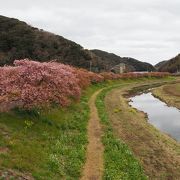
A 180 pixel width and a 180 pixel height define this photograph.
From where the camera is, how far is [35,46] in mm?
155625

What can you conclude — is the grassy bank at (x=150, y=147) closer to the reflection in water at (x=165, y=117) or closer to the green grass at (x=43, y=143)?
the reflection in water at (x=165, y=117)

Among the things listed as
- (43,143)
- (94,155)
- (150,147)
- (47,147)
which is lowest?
(150,147)

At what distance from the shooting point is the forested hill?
489ft

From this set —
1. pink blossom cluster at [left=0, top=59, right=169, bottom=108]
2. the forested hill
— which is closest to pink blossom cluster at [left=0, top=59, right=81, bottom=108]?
pink blossom cluster at [left=0, top=59, right=169, bottom=108]

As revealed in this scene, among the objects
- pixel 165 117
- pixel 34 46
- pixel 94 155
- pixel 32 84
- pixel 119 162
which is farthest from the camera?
pixel 34 46

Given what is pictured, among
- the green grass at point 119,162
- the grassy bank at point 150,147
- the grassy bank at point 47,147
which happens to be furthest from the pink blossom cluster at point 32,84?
the grassy bank at point 150,147

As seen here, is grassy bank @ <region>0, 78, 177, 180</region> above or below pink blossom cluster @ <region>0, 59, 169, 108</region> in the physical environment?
below

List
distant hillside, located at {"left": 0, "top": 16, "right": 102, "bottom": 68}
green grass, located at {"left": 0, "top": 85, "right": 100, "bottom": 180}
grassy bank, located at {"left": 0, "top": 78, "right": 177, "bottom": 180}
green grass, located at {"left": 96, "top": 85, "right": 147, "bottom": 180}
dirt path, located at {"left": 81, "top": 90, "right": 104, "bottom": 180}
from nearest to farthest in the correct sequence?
grassy bank, located at {"left": 0, "top": 78, "right": 177, "bottom": 180} → green grass, located at {"left": 0, "top": 85, "right": 100, "bottom": 180} → dirt path, located at {"left": 81, "top": 90, "right": 104, "bottom": 180} → green grass, located at {"left": 96, "top": 85, "right": 147, "bottom": 180} → distant hillside, located at {"left": 0, "top": 16, "right": 102, "bottom": 68}

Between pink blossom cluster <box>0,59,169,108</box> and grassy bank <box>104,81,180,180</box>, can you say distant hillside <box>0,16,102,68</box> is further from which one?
pink blossom cluster <box>0,59,169,108</box>

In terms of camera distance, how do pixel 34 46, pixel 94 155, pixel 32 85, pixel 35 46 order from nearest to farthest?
pixel 94 155
pixel 32 85
pixel 34 46
pixel 35 46

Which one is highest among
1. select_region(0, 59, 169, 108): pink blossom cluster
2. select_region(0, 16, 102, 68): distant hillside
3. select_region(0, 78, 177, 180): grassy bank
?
select_region(0, 16, 102, 68): distant hillside

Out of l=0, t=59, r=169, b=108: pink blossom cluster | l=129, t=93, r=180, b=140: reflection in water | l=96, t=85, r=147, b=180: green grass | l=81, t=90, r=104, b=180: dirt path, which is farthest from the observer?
l=129, t=93, r=180, b=140: reflection in water

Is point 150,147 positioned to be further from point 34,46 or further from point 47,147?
point 34,46

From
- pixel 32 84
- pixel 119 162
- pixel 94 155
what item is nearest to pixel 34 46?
pixel 32 84
